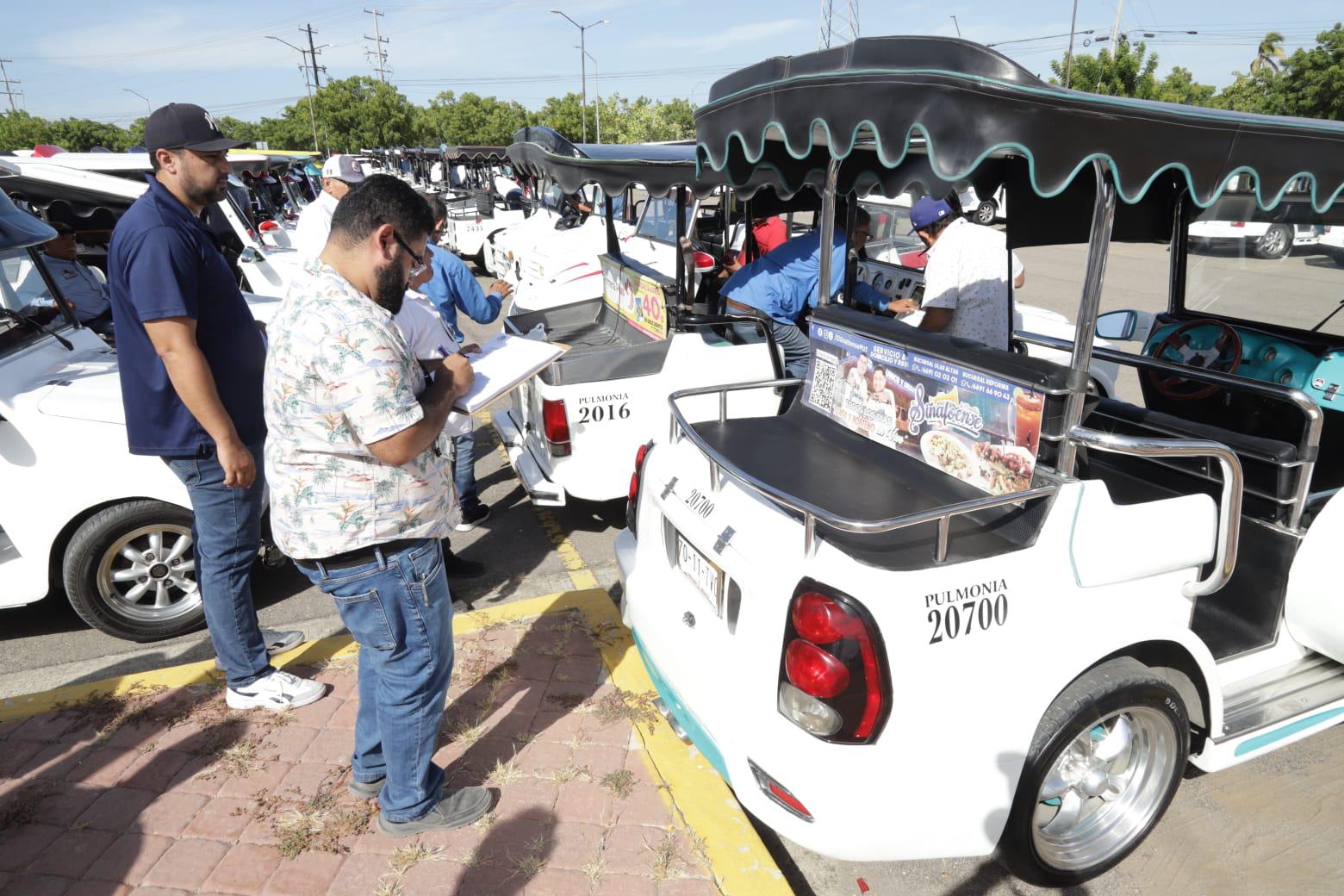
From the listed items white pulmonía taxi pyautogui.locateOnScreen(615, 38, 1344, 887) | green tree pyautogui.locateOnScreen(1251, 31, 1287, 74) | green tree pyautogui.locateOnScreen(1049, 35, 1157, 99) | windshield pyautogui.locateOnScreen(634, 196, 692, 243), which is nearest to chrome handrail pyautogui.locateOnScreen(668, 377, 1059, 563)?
white pulmonía taxi pyautogui.locateOnScreen(615, 38, 1344, 887)

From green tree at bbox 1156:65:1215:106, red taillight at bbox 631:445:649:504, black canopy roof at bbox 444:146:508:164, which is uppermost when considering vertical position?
green tree at bbox 1156:65:1215:106

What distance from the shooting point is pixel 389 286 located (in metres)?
2.24

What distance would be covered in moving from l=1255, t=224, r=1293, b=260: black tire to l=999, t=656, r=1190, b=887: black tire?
8.04ft

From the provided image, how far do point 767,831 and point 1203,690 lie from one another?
1.54 meters

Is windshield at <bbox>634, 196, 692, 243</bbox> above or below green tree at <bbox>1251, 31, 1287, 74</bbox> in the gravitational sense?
below

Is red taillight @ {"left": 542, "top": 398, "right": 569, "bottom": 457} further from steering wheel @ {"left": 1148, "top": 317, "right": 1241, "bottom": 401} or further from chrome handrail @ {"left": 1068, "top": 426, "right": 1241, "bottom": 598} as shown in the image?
steering wheel @ {"left": 1148, "top": 317, "right": 1241, "bottom": 401}

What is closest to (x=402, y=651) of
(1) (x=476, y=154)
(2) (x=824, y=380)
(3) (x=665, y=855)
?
(3) (x=665, y=855)

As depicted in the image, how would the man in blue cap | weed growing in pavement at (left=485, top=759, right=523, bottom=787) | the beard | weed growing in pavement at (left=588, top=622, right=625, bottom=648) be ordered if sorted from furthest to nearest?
the man in blue cap < weed growing in pavement at (left=588, top=622, right=625, bottom=648) < weed growing in pavement at (left=485, top=759, right=523, bottom=787) < the beard

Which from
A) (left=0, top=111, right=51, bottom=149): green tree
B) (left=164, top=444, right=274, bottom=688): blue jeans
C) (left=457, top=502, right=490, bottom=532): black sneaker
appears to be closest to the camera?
(left=164, top=444, right=274, bottom=688): blue jeans

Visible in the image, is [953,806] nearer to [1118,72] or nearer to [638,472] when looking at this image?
[638,472]

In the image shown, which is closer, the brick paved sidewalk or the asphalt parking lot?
the brick paved sidewalk

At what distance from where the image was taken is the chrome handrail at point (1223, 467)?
7.34 ft

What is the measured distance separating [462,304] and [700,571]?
10.2ft

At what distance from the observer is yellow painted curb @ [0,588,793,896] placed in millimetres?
2594
